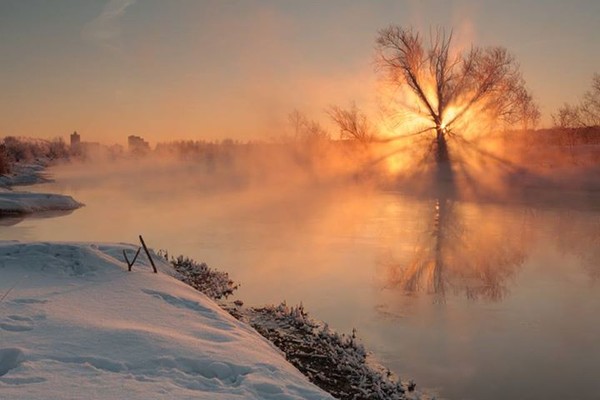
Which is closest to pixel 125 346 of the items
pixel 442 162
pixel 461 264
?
pixel 461 264

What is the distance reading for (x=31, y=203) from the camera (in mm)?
31812

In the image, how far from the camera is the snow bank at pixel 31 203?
99.2 ft

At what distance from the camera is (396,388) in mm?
7477

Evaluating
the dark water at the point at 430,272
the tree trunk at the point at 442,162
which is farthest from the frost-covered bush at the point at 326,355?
the tree trunk at the point at 442,162

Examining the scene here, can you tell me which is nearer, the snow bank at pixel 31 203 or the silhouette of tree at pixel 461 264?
the silhouette of tree at pixel 461 264

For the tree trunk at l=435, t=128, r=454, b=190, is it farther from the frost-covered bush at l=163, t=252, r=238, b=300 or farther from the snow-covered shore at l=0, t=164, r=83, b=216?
the frost-covered bush at l=163, t=252, r=238, b=300

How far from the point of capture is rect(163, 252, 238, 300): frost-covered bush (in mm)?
12914

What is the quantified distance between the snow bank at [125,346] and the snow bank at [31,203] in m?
23.0

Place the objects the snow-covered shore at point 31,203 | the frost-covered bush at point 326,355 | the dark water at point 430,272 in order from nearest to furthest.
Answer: the frost-covered bush at point 326,355
the dark water at point 430,272
the snow-covered shore at point 31,203

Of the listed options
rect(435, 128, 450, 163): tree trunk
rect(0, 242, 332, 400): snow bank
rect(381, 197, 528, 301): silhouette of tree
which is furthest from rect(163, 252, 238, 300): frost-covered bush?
→ rect(435, 128, 450, 163): tree trunk

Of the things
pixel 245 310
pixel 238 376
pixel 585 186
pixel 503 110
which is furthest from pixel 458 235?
pixel 503 110

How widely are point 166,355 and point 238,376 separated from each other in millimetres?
1013

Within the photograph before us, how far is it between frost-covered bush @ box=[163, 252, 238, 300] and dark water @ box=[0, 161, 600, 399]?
0.54 metres

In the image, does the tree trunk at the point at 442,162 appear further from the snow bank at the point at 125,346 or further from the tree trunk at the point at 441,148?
the snow bank at the point at 125,346
